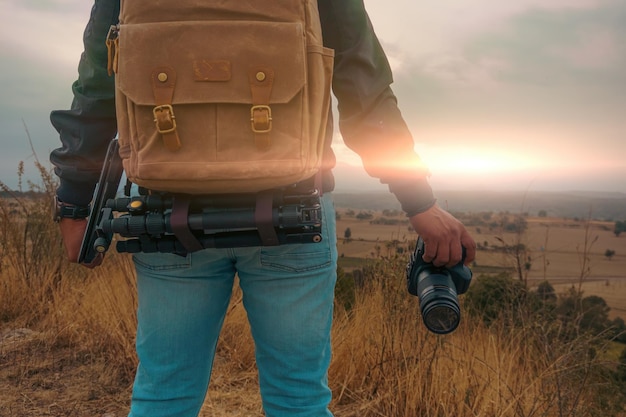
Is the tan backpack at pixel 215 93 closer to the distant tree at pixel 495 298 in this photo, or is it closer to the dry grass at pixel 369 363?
the dry grass at pixel 369 363

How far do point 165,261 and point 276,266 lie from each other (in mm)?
246

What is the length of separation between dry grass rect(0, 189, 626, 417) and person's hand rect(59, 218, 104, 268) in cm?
139

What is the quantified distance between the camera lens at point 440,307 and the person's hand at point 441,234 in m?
0.06

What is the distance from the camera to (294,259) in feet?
3.74

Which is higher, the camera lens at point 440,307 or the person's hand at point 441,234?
the person's hand at point 441,234

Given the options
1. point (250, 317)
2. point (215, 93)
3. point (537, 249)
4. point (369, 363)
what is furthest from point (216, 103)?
point (537, 249)

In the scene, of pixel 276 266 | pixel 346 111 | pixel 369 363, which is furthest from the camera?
pixel 369 363

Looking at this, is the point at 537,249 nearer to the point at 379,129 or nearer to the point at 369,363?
the point at 369,363

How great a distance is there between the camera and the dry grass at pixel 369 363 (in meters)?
2.32

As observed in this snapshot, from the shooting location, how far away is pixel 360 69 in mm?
1242

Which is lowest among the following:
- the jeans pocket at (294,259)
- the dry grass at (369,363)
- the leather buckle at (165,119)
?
the dry grass at (369,363)

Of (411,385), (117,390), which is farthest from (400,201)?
(117,390)

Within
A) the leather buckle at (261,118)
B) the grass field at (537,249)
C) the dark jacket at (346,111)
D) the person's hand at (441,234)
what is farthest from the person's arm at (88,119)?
the grass field at (537,249)

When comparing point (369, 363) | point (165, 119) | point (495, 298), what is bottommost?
point (369, 363)
